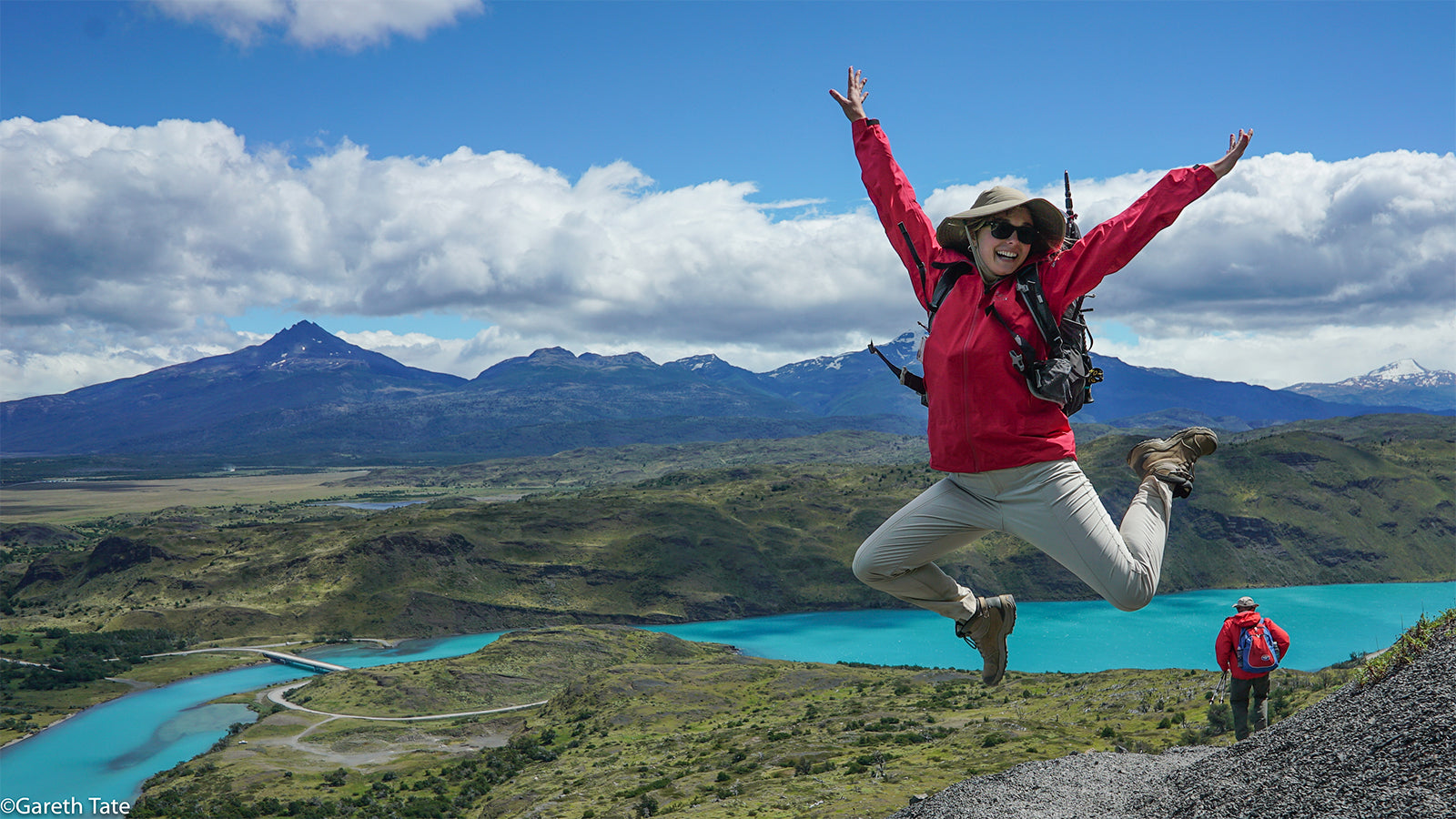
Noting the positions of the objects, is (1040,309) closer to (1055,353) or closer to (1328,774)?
(1055,353)

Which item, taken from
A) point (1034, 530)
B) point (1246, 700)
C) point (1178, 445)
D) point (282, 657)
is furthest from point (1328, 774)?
point (282, 657)

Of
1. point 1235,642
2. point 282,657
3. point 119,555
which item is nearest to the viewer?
point 1235,642

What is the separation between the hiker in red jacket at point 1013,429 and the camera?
Result: 5367 millimetres

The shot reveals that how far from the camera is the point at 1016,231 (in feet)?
18.5

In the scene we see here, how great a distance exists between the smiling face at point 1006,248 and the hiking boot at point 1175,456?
1.58 metres

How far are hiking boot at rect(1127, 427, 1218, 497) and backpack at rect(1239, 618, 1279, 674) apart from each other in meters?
9.48

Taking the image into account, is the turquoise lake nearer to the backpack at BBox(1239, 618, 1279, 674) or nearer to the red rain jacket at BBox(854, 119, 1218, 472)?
the backpack at BBox(1239, 618, 1279, 674)

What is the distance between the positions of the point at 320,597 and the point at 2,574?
2392 inches

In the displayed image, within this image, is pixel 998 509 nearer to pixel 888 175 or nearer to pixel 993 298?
pixel 993 298

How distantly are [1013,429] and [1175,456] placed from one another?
4.99 ft

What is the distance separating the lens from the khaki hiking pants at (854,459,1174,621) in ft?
17.7

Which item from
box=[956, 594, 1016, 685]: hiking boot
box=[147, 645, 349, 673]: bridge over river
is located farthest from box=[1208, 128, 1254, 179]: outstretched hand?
box=[147, 645, 349, 673]: bridge over river

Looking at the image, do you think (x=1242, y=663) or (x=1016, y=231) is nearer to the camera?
(x=1016, y=231)

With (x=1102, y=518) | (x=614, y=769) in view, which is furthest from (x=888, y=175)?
(x=614, y=769)
